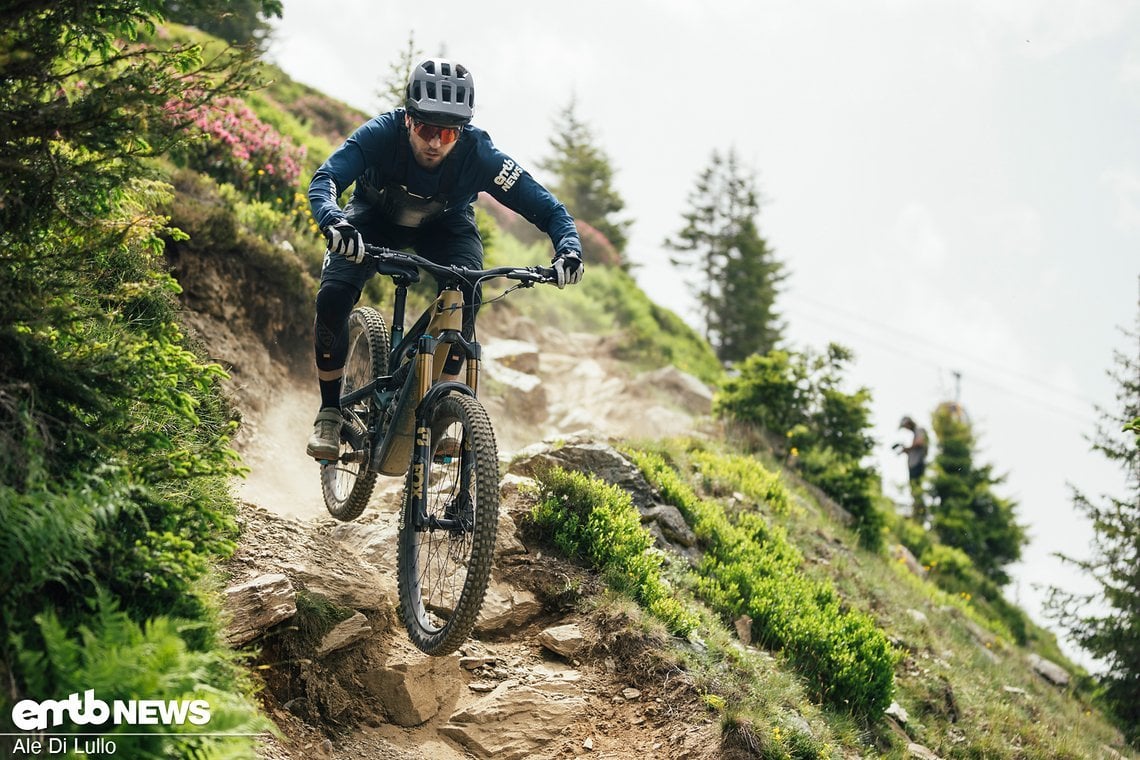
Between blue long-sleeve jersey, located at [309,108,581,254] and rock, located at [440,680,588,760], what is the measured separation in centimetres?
307

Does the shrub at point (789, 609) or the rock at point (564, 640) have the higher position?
the shrub at point (789, 609)

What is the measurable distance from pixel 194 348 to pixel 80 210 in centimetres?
361

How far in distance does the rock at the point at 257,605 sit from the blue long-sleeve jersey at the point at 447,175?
2447 mm

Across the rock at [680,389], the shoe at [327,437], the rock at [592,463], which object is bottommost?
the shoe at [327,437]

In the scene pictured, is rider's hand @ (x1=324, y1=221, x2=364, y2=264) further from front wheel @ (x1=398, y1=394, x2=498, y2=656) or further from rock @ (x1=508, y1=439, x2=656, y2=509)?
rock @ (x1=508, y1=439, x2=656, y2=509)

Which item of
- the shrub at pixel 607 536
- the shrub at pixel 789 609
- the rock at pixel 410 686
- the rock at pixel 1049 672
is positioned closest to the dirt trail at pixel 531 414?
the shrub at pixel 607 536

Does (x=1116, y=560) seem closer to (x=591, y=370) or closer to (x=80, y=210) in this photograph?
(x=591, y=370)

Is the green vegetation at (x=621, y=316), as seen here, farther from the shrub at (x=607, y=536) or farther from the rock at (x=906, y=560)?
the shrub at (x=607, y=536)

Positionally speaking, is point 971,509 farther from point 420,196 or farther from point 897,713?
point 420,196

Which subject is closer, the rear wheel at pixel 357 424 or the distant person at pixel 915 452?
the rear wheel at pixel 357 424

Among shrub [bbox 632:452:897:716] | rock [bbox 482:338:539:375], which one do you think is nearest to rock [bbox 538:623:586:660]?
shrub [bbox 632:452:897:716]

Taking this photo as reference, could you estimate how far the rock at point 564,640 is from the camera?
7.02 metres

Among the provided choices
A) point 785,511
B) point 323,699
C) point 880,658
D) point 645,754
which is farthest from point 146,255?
point 785,511

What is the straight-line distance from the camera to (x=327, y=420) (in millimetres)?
6965
